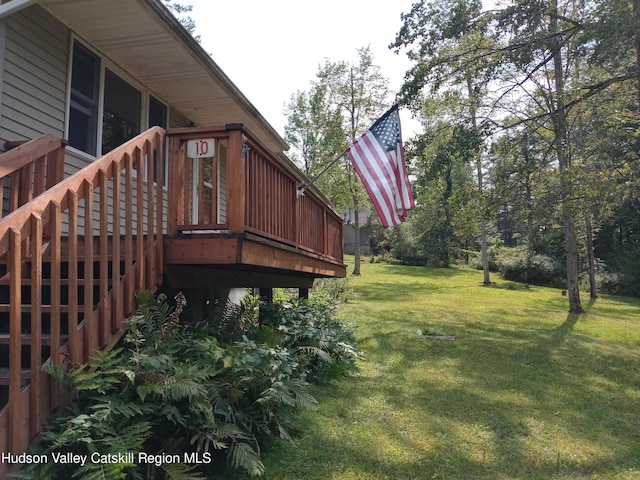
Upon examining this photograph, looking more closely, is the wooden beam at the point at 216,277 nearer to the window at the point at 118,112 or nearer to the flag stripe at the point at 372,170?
the flag stripe at the point at 372,170

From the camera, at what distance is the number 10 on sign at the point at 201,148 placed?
11.4ft

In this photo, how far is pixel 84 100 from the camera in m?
5.05

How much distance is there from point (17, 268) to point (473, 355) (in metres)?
7.24

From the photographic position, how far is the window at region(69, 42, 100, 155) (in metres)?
4.90

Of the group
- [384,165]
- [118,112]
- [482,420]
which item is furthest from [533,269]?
[118,112]

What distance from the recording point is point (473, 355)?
7793 mm

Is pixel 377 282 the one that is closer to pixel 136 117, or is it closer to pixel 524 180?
pixel 524 180

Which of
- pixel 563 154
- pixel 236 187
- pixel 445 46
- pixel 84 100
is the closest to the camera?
pixel 236 187

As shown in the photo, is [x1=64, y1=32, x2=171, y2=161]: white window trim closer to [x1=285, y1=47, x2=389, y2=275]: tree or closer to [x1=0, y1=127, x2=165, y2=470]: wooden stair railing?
[x1=0, y1=127, x2=165, y2=470]: wooden stair railing

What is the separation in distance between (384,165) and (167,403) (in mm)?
4319

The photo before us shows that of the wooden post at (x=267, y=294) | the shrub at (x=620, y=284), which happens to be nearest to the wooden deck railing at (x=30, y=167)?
the wooden post at (x=267, y=294)

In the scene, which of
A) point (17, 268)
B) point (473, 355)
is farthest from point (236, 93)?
point (473, 355)

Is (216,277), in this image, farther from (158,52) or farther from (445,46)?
(445,46)

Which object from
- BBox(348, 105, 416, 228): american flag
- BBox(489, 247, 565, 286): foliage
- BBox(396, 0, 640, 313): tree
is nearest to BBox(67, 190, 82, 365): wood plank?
BBox(348, 105, 416, 228): american flag
